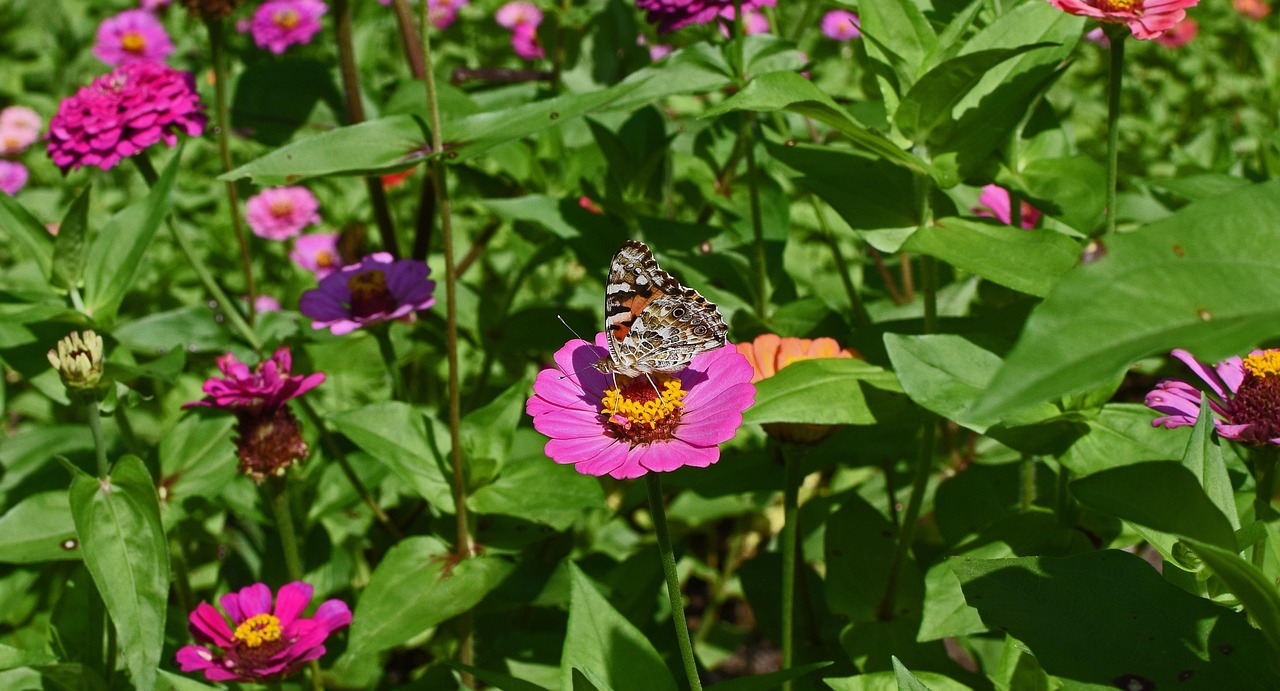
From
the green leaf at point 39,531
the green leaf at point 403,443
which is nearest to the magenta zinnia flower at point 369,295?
the green leaf at point 403,443

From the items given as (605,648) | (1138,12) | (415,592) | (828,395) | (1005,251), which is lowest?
(415,592)

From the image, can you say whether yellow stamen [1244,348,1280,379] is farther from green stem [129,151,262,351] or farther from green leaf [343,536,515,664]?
green stem [129,151,262,351]

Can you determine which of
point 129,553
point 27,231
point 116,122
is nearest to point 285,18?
point 116,122

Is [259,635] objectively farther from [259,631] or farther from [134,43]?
[134,43]

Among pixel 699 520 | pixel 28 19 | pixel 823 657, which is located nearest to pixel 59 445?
pixel 699 520

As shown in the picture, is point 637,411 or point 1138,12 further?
point 1138,12

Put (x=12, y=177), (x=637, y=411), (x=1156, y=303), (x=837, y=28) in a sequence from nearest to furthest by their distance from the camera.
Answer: (x=1156, y=303), (x=637, y=411), (x=12, y=177), (x=837, y=28)
